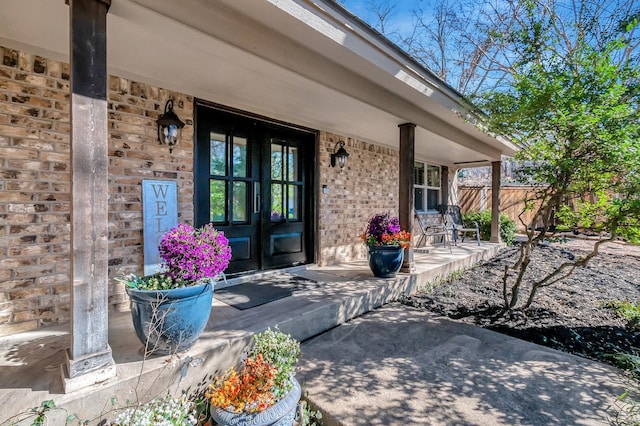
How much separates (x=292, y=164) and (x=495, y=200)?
5.28 m

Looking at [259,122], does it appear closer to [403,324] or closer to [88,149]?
[88,149]

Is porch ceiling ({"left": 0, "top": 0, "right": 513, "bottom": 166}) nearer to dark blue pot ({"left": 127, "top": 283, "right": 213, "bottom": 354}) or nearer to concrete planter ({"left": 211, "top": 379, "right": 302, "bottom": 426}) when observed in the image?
dark blue pot ({"left": 127, "top": 283, "right": 213, "bottom": 354})

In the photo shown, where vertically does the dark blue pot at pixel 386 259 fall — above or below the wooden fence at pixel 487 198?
below

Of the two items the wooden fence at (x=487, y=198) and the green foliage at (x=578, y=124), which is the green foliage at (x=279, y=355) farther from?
the wooden fence at (x=487, y=198)

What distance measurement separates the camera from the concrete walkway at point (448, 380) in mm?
1770

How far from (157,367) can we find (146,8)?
2.06 meters

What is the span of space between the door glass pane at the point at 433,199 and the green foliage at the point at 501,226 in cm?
128

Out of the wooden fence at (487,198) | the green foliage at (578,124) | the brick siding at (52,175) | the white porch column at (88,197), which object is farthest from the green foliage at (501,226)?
the white porch column at (88,197)

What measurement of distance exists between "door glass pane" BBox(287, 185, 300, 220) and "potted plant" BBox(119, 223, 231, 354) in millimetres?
2261

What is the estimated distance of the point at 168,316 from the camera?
6.13 feet

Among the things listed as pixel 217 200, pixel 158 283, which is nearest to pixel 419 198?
pixel 217 200

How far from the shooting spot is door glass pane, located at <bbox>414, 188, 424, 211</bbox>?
7.54m

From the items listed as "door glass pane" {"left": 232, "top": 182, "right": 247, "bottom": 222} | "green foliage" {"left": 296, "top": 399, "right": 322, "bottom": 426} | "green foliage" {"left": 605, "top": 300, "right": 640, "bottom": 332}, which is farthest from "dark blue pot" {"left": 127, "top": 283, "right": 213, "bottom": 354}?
"green foliage" {"left": 605, "top": 300, "right": 640, "bottom": 332}

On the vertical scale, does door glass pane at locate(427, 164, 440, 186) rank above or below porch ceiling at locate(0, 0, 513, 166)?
below
